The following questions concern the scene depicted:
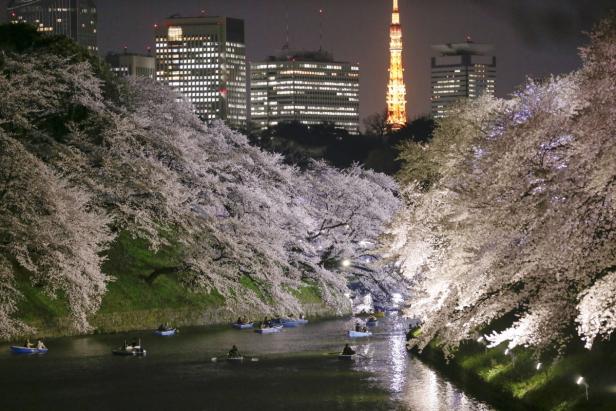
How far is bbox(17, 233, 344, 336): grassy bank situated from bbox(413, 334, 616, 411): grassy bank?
1875cm

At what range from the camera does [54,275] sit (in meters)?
41.2

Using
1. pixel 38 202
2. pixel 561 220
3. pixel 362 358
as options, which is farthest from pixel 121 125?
pixel 561 220

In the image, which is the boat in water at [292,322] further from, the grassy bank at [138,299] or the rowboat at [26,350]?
the rowboat at [26,350]

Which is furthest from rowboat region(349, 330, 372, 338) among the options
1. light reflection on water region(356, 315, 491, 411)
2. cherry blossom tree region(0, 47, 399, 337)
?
cherry blossom tree region(0, 47, 399, 337)

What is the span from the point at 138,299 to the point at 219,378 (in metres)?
16.3

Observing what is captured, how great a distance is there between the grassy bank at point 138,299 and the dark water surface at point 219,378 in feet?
4.27

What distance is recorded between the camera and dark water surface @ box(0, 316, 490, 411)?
33406 millimetres

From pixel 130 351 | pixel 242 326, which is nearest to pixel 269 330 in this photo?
pixel 242 326

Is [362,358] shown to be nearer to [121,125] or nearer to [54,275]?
[54,275]

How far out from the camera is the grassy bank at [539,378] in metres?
26.5

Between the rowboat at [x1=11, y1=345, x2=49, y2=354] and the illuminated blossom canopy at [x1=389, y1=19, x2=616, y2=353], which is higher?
the illuminated blossom canopy at [x1=389, y1=19, x2=616, y2=353]

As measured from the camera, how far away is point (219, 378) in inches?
1533

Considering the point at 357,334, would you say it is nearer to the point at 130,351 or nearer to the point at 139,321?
the point at 139,321

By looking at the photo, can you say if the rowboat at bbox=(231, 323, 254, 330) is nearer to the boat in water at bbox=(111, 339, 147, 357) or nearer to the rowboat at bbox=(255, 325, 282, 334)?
the rowboat at bbox=(255, 325, 282, 334)
